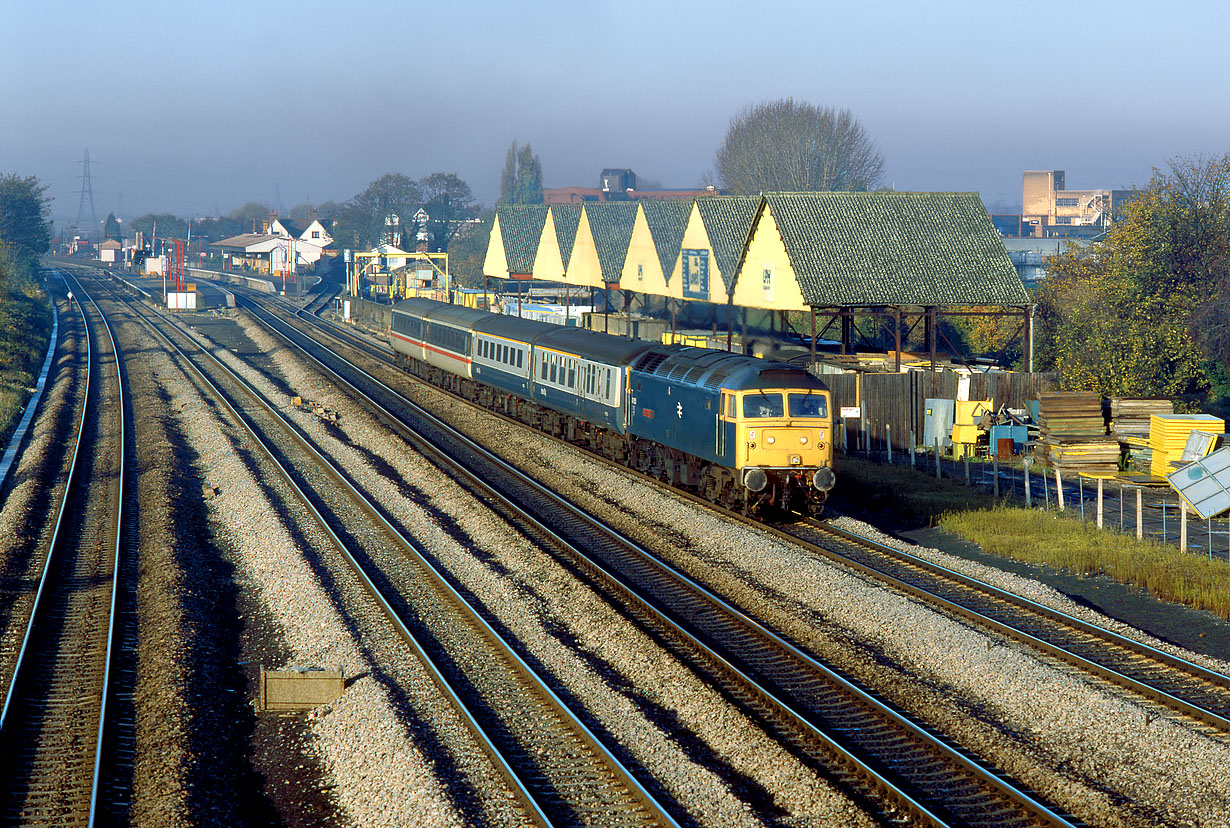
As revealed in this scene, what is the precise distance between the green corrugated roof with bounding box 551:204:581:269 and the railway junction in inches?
1456

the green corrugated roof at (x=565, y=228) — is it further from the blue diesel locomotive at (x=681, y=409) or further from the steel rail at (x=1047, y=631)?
the steel rail at (x=1047, y=631)

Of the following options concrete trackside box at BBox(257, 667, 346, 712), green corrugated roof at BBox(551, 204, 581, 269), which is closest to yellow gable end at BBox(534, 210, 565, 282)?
green corrugated roof at BBox(551, 204, 581, 269)

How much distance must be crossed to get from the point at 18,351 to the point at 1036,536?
155 feet

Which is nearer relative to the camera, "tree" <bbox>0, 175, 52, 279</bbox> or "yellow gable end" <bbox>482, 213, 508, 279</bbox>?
"yellow gable end" <bbox>482, 213, 508, 279</bbox>

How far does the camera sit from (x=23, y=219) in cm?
10488

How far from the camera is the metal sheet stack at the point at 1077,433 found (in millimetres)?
28016

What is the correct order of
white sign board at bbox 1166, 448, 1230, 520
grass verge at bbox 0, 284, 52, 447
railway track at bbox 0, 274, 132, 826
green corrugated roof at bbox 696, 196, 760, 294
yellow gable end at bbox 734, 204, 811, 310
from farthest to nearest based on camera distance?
green corrugated roof at bbox 696, 196, 760, 294 < grass verge at bbox 0, 284, 52, 447 < yellow gable end at bbox 734, 204, 811, 310 < white sign board at bbox 1166, 448, 1230, 520 < railway track at bbox 0, 274, 132, 826

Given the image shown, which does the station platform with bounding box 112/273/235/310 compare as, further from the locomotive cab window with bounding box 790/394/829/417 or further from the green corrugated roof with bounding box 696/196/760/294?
the locomotive cab window with bounding box 790/394/829/417

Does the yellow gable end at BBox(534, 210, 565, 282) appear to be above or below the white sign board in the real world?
above

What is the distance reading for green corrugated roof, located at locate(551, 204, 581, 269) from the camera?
207 ft

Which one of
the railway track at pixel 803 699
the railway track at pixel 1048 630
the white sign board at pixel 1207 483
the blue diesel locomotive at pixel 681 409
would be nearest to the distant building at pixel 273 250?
the blue diesel locomotive at pixel 681 409

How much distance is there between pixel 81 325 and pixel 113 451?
46.9m

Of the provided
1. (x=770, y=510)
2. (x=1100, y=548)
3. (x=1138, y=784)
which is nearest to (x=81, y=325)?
(x=770, y=510)

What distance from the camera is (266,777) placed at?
12023mm
